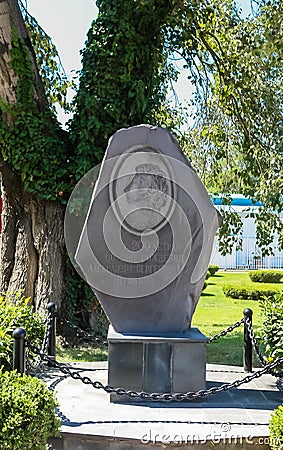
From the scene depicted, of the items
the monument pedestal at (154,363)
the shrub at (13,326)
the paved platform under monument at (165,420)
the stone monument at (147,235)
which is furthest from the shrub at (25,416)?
the stone monument at (147,235)

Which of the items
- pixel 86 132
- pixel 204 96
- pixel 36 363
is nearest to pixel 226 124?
pixel 204 96

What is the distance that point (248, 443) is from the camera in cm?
438

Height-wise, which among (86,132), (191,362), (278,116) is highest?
(278,116)

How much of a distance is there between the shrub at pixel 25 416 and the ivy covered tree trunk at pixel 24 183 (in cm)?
523

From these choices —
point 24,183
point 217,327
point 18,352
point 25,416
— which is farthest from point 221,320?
point 25,416

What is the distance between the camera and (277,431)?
4.00m

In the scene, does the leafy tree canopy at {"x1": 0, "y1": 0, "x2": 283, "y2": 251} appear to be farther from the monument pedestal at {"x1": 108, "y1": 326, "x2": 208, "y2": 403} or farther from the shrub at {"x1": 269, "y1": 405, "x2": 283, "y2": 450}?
the shrub at {"x1": 269, "y1": 405, "x2": 283, "y2": 450}

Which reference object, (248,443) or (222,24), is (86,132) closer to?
(222,24)

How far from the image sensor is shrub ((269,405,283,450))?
397 cm

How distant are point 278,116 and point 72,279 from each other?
491 cm

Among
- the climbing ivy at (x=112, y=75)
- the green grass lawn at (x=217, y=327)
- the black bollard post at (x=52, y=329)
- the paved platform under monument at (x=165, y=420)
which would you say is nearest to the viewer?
the paved platform under monument at (x=165, y=420)

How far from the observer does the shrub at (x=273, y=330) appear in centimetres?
641

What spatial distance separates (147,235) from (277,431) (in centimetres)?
251

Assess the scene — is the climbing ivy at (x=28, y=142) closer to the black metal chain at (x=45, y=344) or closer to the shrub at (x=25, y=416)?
the black metal chain at (x=45, y=344)
